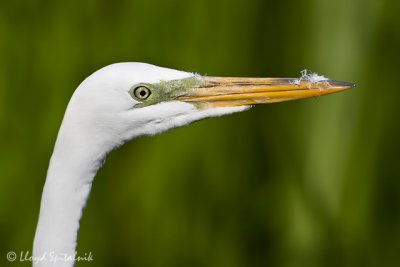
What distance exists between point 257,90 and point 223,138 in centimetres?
76

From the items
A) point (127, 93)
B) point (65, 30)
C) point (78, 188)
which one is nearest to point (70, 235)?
point (78, 188)

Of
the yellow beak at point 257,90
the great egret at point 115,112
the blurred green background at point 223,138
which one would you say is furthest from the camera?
the blurred green background at point 223,138

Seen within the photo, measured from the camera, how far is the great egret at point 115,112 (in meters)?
1.16

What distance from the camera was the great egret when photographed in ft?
3.81

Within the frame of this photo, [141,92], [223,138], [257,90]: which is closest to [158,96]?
[141,92]

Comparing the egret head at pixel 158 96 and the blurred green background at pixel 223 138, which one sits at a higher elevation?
the blurred green background at pixel 223 138

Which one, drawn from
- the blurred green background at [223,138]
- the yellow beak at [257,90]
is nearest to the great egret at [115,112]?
the yellow beak at [257,90]

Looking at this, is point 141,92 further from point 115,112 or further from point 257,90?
point 257,90

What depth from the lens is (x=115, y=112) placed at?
1207 millimetres

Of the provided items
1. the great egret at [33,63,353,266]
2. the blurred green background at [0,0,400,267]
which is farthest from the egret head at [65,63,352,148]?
the blurred green background at [0,0,400,267]

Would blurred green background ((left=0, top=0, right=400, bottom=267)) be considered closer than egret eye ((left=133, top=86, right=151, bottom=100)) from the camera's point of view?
No

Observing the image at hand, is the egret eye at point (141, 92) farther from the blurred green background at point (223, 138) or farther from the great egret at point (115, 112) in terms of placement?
the blurred green background at point (223, 138)

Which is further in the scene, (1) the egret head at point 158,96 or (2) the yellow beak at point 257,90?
(2) the yellow beak at point 257,90

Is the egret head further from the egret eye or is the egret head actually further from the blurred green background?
the blurred green background
